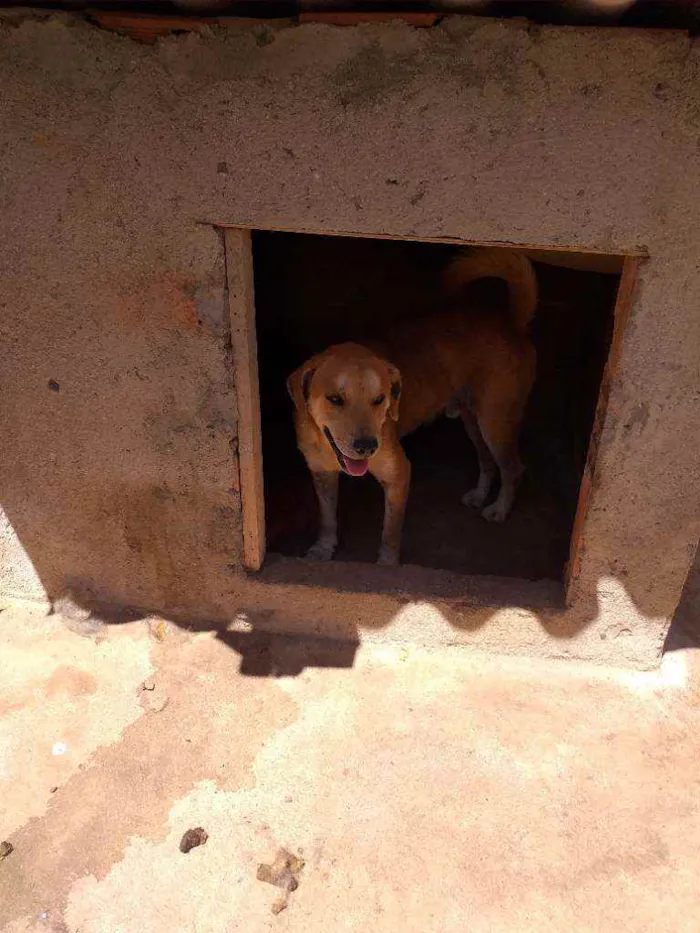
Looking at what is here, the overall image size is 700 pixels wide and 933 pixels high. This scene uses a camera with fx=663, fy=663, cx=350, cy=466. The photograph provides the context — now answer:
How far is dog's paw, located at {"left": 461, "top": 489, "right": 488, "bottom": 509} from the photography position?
4.84 metres

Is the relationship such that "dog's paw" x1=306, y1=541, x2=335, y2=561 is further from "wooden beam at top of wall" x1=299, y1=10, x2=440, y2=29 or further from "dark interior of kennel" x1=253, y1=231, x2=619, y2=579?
"wooden beam at top of wall" x1=299, y1=10, x2=440, y2=29

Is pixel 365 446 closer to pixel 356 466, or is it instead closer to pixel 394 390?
pixel 356 466

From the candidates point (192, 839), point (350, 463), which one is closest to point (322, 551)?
point (350, 463)

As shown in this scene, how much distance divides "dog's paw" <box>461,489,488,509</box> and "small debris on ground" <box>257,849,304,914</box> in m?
2.75

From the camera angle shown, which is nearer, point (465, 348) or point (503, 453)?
point (465, 348)

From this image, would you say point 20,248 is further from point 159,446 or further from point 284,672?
point 284,672

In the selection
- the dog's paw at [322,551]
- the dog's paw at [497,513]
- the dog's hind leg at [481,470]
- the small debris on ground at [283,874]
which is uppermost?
the dog's hind leg at [481,470]

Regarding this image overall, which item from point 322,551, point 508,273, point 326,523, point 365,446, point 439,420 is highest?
point 508,273

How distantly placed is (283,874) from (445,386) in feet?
9.33

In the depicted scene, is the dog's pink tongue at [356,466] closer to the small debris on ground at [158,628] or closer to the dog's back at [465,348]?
the dog's back at [465,348]

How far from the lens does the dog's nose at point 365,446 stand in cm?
318

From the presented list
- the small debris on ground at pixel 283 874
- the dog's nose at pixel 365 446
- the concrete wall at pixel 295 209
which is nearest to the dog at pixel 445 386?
the dog's nose at pixel 365 446

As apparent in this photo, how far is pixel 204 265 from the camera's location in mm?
2873

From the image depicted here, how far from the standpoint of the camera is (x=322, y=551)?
4.20 m
